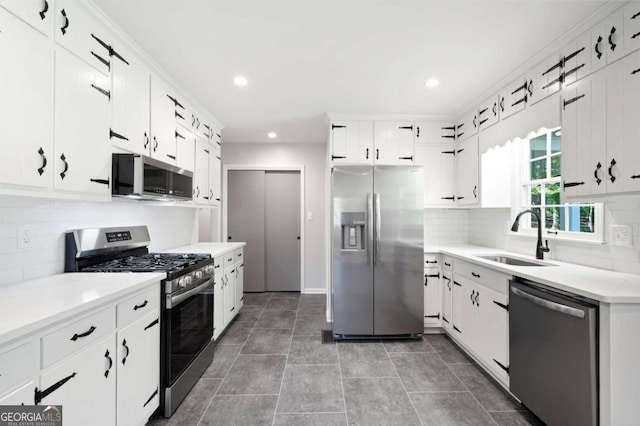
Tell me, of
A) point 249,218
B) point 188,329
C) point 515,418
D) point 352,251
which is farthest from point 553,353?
point 249,218

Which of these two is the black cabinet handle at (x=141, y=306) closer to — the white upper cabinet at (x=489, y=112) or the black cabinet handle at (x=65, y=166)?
the black cabinet handle at (x=65, y=166)

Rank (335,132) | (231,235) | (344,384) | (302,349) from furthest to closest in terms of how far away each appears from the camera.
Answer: (231,235) → (335,132) → (302,349) → (344,384)

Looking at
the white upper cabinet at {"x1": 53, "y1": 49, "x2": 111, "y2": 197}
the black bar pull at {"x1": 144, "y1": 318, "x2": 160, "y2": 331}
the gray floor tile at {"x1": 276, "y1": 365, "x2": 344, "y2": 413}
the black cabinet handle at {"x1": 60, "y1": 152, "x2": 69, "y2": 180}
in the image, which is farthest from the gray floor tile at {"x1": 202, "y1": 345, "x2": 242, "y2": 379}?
the black cabinet handle at {"x1": 60, "y1": 152, "x2": 69, "y2": 180}

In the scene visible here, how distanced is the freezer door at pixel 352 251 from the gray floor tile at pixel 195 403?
1280 millimetres

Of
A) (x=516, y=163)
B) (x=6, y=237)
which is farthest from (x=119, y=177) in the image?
(x=516, y=163)

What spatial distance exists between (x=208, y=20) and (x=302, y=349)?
2777 mm

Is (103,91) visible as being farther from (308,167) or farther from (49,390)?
(308,167)

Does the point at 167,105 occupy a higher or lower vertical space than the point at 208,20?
lower

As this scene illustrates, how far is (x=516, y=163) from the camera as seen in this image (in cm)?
281

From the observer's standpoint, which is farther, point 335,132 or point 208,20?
point 335,132

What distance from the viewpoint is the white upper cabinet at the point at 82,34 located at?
55.8 inches

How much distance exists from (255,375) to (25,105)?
7.32ft

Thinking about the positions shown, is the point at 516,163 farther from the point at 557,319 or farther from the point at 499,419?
the point at 499,419

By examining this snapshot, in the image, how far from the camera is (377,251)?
292 cm
